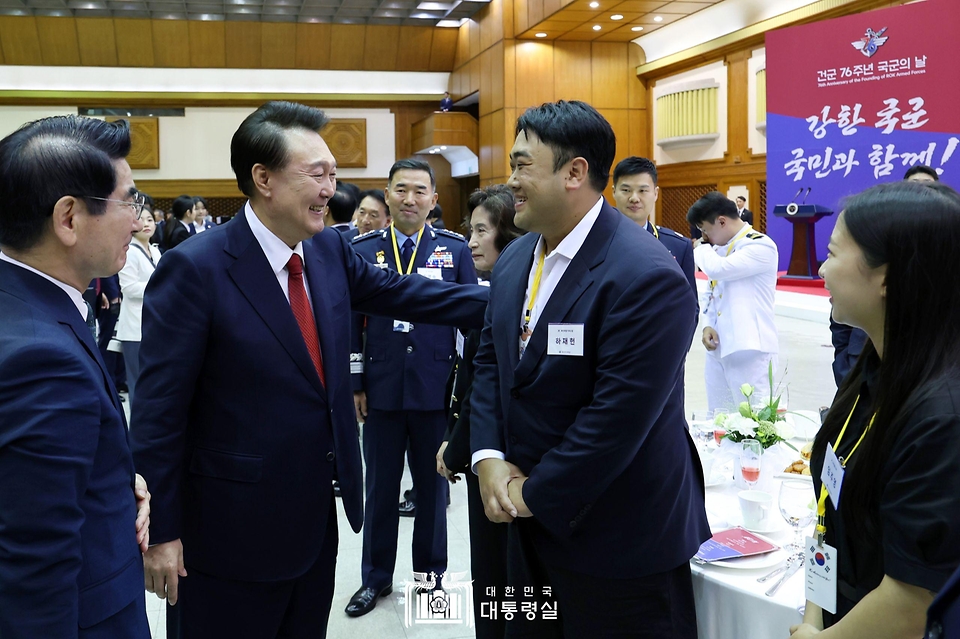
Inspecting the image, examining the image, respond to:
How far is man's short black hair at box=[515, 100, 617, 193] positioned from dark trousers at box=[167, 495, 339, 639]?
3.43 ft

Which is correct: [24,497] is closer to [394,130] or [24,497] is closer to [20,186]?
[20,186]

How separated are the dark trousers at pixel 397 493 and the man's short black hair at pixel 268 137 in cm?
170

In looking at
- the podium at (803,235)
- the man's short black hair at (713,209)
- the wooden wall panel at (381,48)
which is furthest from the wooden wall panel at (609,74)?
the man's short black hair at (713,209)

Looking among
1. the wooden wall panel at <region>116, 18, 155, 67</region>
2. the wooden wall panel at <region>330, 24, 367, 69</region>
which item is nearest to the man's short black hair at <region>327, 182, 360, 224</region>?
the wooden wall panel at <region>330, 24, 367, 69</region>

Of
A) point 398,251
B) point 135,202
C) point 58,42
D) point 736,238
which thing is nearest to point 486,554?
point 135,202

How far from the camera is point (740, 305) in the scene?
15.4 ft

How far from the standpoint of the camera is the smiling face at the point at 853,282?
51.4 inches

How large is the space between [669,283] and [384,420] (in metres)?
2.07

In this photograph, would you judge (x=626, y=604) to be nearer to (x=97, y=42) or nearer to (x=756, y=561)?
(x=756, y=561)

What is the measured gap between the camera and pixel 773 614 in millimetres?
1727

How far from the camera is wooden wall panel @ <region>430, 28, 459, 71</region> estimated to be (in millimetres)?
16422

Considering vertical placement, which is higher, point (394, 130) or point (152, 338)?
point (394, 130)

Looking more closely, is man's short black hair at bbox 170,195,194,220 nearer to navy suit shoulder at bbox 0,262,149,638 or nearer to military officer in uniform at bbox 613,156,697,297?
military officer in uniform at bbox 613,156,697,297

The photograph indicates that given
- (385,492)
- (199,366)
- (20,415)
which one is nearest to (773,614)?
(199,366)
